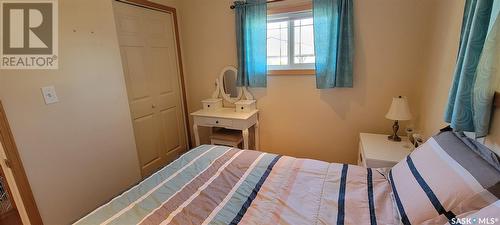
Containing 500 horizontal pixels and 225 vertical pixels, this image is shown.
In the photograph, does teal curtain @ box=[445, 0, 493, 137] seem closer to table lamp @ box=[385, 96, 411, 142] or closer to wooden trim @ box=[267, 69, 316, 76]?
table lamp @ box=[385, 96, 411, 142]

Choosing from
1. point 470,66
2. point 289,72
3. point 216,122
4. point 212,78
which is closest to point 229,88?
point 212,78

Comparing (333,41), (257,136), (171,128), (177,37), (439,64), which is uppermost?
(177,37)

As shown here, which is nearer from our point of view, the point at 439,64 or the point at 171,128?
the point at 439,64

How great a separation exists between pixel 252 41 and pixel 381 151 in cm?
162

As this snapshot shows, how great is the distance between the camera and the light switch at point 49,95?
1578 millimetres

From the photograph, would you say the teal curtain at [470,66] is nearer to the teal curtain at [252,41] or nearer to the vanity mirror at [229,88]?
the teal curtain at [252,41]

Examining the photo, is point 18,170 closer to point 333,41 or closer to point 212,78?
point 212,78

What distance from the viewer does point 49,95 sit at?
1.60 metres

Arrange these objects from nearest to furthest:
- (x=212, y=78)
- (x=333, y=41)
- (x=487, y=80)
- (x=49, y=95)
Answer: (x=487, y=80)
(x=49, y=95)
(x=333, y=41)
(x=212, y=78)

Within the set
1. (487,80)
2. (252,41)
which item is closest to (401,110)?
(487,80)

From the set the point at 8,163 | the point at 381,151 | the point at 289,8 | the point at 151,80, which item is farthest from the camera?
the point at 151,80

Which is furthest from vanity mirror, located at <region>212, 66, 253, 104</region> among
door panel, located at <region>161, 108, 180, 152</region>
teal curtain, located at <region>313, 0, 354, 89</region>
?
teal curtain, located at <region>313, 0, 354, 89</region>

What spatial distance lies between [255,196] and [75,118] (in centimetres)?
155

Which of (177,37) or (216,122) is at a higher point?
(177,37)
